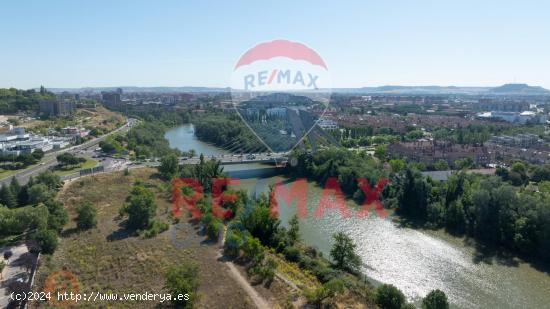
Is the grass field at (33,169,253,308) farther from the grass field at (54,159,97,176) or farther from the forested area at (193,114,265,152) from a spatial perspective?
the forested area at (193,114,265,152)

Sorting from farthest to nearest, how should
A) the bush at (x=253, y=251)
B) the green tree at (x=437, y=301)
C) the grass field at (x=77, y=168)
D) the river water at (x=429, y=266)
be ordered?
the grass field at (x=77, y=168)
the bush at (x=253, y=251)
the river water at (x=429, y=266)
the green tree at (x=437, y=301)

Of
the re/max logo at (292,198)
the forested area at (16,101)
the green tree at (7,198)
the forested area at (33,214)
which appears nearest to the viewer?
the forested area at (33,214)

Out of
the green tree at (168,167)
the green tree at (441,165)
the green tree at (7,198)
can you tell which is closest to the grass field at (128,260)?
the green tree at (7,198)

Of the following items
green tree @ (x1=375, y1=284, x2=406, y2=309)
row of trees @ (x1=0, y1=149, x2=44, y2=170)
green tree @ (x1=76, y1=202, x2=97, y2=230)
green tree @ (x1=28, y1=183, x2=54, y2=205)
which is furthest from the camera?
row of trees @ (x1=0, y1=149, x2=44, y2=170)

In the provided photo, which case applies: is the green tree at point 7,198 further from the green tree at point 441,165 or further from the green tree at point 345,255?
the green tree at point 441,165

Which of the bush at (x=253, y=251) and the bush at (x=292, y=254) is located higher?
the bush at (x=253, y=251)

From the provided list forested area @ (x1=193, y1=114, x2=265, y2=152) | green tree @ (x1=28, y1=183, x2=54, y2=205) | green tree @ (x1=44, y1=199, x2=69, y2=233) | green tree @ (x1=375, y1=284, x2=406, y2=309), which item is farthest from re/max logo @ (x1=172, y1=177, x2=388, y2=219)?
forested area @ (x1=193, y1=114, x2=265, y2=152)

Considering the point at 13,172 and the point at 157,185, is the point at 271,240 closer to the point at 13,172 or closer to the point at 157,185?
the point at 157,185
